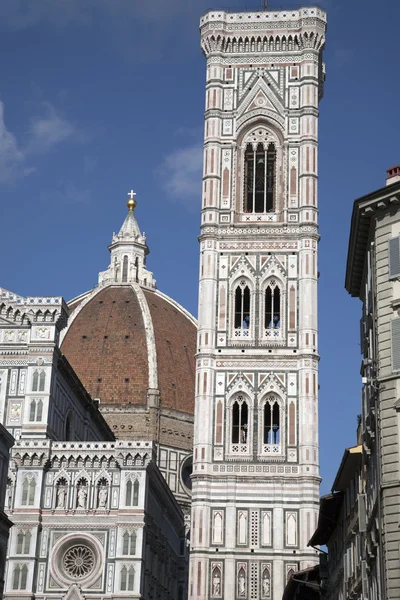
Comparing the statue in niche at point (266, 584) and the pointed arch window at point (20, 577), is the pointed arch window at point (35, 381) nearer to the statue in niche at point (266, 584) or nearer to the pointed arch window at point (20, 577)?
the pointed arch window at point (20, 577)

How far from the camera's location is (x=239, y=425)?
45.8 m

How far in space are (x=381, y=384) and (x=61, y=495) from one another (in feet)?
86.9

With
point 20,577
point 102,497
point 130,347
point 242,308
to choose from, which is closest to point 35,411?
point 102,497

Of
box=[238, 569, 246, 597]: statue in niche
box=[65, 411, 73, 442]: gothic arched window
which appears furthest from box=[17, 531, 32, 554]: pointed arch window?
box=[238, 569, 246, 597]: statue in niche

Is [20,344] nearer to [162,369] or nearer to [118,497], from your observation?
[118,497]

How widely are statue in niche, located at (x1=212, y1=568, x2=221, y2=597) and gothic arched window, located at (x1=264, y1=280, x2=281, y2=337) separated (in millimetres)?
10331

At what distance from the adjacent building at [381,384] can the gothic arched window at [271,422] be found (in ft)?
67.2

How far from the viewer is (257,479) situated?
1752 inches

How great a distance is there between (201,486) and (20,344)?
9792 mm

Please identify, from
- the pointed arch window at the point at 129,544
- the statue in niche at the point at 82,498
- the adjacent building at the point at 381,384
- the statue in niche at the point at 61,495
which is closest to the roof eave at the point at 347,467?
the adjacent building at the point at 381,384

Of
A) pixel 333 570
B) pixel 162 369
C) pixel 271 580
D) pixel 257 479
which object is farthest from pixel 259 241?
pixel 162 369

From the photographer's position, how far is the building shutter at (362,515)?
77.5 ft

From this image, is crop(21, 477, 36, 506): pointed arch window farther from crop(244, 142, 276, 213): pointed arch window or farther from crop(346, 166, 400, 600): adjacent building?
crop(346, 166, 400, 600): adjacent building

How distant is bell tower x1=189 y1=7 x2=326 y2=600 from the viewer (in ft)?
143
